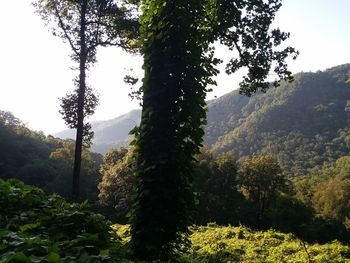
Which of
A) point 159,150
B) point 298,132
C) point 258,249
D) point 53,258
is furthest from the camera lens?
point 298,132

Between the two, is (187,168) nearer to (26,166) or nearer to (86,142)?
(86,142)

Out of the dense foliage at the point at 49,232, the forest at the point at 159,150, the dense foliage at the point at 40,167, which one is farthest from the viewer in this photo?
the dense foliage at the point at 40,167

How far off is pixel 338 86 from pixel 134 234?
209m

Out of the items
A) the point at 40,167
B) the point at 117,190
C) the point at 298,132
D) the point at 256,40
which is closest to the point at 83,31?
the point at 256,40

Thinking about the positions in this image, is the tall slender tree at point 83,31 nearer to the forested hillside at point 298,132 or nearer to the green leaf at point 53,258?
the green leaf at point 53,258

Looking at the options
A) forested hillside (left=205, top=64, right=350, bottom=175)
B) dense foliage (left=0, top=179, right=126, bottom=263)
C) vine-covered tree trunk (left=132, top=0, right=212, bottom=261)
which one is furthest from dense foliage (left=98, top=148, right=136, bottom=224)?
forested hillside (left=205, top=64, right=350, bottom=175)

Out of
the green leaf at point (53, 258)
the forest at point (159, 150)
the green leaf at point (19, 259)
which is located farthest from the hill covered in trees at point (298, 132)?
the green leaf at point (19, 259)

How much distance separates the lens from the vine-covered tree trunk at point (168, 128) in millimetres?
7805

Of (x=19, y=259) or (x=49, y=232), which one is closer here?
(x=19, y=259)

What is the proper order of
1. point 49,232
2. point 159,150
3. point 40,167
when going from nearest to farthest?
point 49,232 < point 159,150 < point 40,167

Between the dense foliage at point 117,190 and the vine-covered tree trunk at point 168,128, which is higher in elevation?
the vine-covered tree trunk at point 168,128

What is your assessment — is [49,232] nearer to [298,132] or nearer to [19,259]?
[19,259]

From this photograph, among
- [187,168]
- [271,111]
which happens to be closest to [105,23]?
[187,168]

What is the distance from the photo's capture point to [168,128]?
7.97 meters
